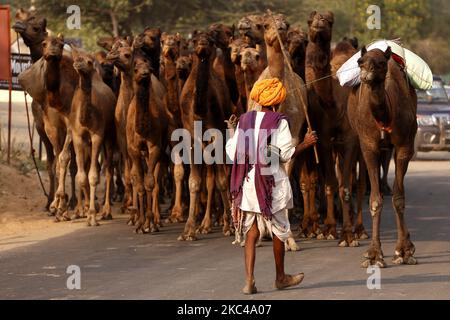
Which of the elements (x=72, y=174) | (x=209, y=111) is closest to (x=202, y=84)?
(x=209, y=111)

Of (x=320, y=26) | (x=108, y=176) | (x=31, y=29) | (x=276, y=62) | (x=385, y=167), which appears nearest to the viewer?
(x=276, y=62)

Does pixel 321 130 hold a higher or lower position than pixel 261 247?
higher

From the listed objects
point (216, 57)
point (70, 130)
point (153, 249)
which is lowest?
point (153, 249)

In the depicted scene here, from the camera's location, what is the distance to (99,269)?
42.5 ft

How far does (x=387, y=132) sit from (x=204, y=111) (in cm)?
355

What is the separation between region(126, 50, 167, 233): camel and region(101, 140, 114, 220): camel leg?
1299 millimetres

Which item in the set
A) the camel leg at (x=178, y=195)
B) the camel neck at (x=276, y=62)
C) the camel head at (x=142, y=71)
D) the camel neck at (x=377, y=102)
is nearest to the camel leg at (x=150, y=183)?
the camel leg at (x=178, y=195)

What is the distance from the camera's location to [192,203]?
51.2 feet

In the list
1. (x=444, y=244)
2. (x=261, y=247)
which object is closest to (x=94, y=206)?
(x=261, y=247)

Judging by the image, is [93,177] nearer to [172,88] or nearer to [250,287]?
[172,88]

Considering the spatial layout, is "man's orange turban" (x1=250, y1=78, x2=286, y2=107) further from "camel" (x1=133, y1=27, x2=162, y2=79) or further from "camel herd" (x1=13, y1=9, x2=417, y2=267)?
"camel" (x1=133, y1=27, x2=162, y2=79)

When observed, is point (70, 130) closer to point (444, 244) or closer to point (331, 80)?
point (331, 80)
